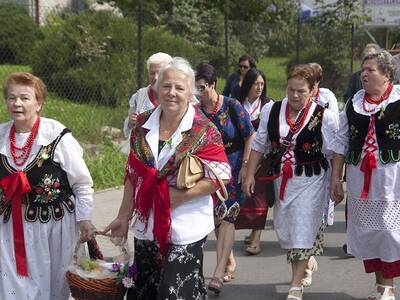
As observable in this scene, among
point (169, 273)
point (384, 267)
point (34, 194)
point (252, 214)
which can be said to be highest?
point (34, 194)

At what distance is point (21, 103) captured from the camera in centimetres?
436

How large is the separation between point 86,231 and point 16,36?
44.5ft

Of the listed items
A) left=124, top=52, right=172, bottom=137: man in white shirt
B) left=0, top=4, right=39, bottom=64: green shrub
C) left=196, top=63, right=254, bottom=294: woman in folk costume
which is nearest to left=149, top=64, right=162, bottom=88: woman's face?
left=124, top=52, right=172, bottom=137: man in white shirt

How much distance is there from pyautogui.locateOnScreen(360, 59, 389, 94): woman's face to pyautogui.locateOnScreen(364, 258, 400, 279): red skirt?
4.05ft

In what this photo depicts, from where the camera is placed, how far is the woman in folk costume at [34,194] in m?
4.40

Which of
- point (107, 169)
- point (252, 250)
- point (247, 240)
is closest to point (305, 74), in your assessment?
point (252, 250)

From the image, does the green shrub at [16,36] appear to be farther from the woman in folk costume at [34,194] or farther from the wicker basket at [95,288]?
the wicker basket at [95,288]

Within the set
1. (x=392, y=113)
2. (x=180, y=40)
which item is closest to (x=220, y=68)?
(x=180, y=40)

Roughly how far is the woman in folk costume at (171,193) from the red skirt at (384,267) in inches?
70.6

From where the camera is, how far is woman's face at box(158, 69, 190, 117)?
4289 mm

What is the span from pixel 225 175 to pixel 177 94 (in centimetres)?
52

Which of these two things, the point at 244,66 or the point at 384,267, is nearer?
the point at 384,267

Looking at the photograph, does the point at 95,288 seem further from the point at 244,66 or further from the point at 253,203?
the point at 244,66

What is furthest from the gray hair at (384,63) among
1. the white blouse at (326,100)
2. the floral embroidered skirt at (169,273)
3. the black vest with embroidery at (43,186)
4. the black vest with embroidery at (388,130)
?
the black vest with embroidery at (43,186)
